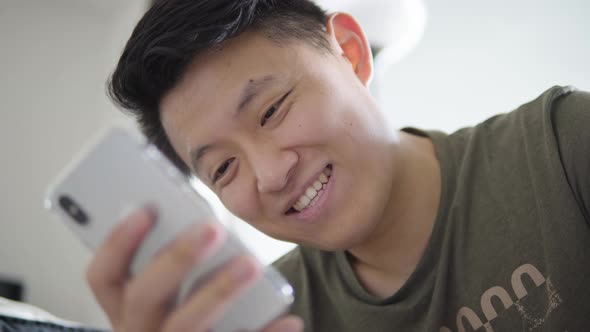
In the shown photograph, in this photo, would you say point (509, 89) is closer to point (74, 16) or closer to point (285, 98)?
point (285, 98)

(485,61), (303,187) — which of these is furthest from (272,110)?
(485,61)

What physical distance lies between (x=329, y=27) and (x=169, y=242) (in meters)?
0.56

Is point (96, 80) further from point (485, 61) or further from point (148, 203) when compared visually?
point (148, 203)

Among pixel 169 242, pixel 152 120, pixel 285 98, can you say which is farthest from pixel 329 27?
pixel 169 242

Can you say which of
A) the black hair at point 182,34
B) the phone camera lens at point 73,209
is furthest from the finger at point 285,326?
the black hair at point 182,34

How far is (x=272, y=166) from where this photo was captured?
0.67 m

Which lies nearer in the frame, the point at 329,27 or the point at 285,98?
the point at 285,98

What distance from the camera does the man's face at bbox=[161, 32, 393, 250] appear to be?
687 mm

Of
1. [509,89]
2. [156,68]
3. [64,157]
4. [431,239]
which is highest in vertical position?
[156,68]

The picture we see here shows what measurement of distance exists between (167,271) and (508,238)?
503 mm

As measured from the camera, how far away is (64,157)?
Result: 2.58 meters

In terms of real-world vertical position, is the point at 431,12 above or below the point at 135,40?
below

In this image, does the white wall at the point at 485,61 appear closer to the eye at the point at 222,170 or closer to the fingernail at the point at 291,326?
the eye at the point at 222,170

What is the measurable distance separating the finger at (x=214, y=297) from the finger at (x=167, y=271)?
0.02 metres
